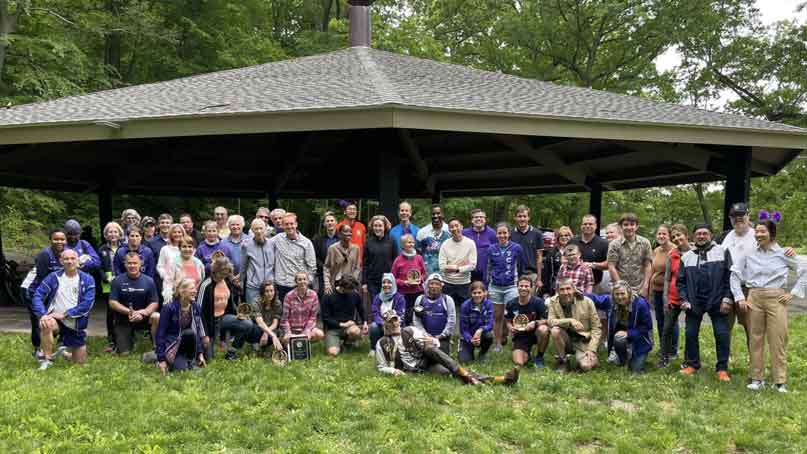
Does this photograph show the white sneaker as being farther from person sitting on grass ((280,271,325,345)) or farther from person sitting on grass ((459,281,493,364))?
person sitting on grass ((280,271,325,345))

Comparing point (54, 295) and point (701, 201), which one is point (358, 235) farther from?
point (701, 201)

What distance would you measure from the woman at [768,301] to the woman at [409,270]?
322 centimetres

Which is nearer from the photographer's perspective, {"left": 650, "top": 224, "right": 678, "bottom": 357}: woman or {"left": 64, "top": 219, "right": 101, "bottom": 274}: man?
{"left": 650, "top": 224, "right": 678, "bottom": 357}: woman

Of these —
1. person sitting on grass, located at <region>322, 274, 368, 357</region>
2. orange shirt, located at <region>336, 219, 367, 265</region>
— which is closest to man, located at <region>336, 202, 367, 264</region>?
orange shirt, located at <region>336, 219, 367, 265</region>

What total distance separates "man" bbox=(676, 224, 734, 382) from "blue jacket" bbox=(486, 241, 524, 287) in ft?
5.59

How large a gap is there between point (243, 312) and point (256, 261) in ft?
2.09

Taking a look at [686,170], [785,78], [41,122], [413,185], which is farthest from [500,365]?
[785,78]

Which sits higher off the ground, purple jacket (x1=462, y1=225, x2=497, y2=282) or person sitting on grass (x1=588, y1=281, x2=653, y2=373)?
purple jacket (x1=462, y1=225, x2=497, y2=282)

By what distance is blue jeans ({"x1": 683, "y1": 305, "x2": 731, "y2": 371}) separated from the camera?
575 centimetres

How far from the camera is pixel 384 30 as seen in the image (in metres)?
22.6

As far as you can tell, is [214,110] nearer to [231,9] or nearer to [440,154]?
[440,154]

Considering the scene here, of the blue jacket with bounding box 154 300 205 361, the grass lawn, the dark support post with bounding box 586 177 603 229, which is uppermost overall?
the dark support post with bounding box 586 177 603 229

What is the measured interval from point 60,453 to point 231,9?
20.0 meters

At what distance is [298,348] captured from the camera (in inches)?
245
